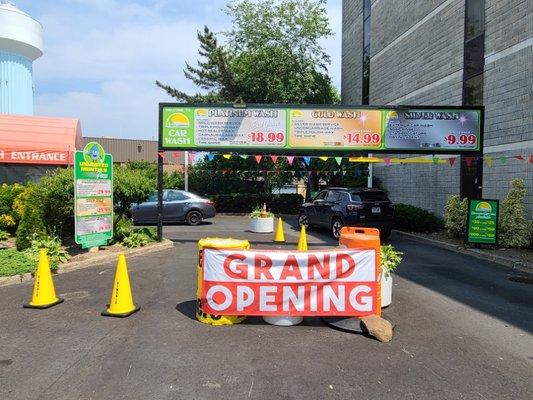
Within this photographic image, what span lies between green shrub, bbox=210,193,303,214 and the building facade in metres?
5.16

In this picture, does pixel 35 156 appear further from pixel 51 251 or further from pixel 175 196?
pixel 51 251

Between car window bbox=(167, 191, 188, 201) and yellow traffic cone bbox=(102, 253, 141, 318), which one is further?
car window bbox=(167, 191, 188, 201)

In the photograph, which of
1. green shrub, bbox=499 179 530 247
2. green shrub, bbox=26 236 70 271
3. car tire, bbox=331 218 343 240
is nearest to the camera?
green shrub, bbox=26 236 70 271

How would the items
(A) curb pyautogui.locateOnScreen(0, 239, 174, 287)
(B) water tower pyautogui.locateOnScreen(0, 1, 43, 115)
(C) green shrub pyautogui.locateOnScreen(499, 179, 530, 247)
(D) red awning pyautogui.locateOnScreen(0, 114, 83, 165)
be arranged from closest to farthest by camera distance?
(A) curb pyautogui.locateOnScreen(0, 239, 174, 287) < (C) green shrub pyautogui.locateOnScreen(499, 179, 530, 247) < (D) red awning pyautogui.locateOnScreen(0, 114, 83, 165) < (B) water tower pyautogui.locateOnScreen(0, 1, 43, 115)

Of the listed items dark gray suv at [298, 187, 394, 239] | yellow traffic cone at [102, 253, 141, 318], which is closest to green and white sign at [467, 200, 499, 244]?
dark gray suv at [298, 187, 394, 239]

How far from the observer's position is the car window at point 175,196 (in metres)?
17.9

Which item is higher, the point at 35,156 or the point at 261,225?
the point at 35,156

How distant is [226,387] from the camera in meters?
3.97

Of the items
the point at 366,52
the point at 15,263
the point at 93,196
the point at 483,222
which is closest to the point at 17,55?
the point at 93,196

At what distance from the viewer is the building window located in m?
24.8

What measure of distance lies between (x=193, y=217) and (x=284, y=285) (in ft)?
42.4

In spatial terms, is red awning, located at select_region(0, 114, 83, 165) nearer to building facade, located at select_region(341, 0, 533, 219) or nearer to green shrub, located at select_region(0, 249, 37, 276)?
green shrub, located at select_region(0, 249, 37, 276)

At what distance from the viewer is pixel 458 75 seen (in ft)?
52.0

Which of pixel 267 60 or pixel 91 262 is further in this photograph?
pixel 267 60
